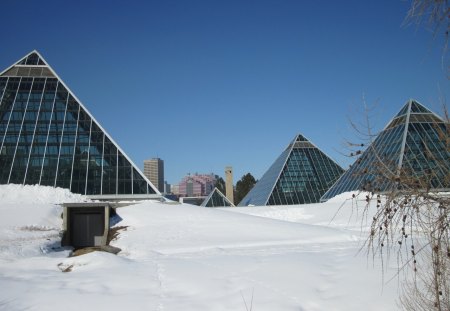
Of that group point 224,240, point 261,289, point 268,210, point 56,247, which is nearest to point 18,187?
point 56,247

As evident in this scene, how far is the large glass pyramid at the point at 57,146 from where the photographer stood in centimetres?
2578

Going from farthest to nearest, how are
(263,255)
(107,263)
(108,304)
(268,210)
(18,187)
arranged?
(268,210) → (18,187) → (263,255) → (107,263) → (108,304)

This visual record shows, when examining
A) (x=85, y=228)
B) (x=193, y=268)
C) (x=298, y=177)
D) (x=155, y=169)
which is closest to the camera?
(x=193, y=268)

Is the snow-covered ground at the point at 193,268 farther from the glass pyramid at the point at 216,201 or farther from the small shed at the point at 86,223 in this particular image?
the glass pyramid at the point at 216,201

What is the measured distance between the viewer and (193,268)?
10781 millimetres

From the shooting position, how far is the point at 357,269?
955 centimetres

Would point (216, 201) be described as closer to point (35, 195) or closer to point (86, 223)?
point (35, 195)

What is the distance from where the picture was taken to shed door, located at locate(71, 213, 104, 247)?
20.0 meters

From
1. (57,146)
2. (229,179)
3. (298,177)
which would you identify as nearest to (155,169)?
(229,179)

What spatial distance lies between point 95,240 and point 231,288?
42.3 feet

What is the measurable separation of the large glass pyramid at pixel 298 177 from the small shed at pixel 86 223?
19.8 meters

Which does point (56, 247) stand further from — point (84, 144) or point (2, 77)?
point (2, 77)

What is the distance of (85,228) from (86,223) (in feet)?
0.80

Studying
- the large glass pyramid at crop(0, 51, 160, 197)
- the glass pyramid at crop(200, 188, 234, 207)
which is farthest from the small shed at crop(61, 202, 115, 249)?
the glass pyramid at crop(200, 188, 234, 207)
